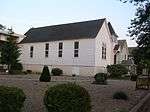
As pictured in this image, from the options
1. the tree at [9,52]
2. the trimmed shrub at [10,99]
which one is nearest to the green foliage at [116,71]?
the tree at [9,52]

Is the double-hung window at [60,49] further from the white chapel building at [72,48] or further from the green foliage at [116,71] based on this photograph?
the green foliage at [116,71]

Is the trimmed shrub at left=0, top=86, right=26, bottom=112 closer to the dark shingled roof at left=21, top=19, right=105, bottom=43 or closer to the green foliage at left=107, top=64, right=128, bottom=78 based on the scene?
the dark shingled roof at left=21, top=19, right=105, bottom=43

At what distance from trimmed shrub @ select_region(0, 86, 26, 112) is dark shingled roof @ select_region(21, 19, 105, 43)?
136 feet

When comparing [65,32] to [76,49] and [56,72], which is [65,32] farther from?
[56,72]

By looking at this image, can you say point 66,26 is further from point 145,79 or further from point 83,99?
point 83,99

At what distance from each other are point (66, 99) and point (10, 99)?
1503 mm

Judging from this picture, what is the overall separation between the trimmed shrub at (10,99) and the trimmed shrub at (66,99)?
0.89 m

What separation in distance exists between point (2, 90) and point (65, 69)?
45.1m

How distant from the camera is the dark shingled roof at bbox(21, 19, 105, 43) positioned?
51.9 metres

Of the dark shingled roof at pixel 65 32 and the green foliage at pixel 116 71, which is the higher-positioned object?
the dark shingled roof at pixel 65 32

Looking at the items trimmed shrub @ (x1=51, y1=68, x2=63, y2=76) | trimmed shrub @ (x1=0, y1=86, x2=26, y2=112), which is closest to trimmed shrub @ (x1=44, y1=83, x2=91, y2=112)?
trimmed shrub @ (x1=0, y1=86, x2=26, y2=112)

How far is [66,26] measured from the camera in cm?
5822

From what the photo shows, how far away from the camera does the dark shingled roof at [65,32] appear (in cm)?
5191

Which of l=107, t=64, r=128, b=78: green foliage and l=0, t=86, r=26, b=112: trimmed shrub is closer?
l=0, t=86, r=26, b=112: trimmed shrub
